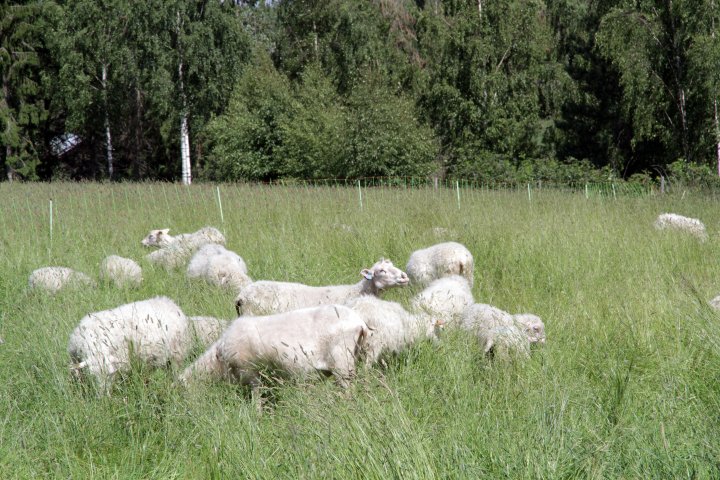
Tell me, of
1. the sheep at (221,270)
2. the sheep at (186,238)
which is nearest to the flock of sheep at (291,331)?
the sheep at (221,270)

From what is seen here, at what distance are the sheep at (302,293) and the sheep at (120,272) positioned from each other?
2166 mm

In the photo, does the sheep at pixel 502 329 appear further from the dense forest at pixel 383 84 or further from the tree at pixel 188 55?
the tree at pixel 188 55

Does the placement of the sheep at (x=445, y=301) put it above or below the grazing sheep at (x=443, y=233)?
below

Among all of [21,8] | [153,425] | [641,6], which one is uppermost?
[21,8]

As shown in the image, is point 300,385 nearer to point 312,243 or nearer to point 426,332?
point 426,332

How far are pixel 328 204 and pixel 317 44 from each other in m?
24.4

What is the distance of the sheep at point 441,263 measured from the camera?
26.9 feet

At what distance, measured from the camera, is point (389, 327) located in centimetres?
549

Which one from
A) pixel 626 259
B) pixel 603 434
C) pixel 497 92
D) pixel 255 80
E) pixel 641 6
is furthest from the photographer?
pixel 255 80

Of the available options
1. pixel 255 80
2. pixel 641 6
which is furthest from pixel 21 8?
pixel 641 6

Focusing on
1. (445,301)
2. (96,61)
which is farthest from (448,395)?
(96,61)

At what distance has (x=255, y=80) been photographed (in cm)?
3462

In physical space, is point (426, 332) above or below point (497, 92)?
below

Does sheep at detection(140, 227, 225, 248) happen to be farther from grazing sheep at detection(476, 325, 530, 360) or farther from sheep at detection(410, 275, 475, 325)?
grazing sheep at detection(476, 325, 530, 360)
